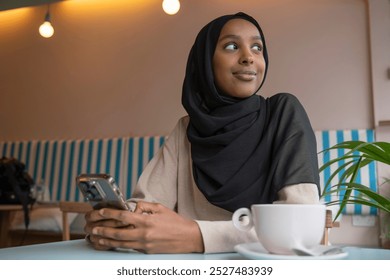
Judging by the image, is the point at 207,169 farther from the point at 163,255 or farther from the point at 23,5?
the point at 23,5

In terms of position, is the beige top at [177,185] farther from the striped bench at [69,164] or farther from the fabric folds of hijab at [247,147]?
the striped bench at [69,164]

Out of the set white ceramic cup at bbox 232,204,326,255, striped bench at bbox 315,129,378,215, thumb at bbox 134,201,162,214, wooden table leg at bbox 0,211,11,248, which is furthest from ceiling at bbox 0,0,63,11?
white ceramic cup at bbox 232,204,326,255

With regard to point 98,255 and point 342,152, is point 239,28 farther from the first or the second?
point 342,152

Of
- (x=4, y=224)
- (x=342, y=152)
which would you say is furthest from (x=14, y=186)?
(x=342, y=152)

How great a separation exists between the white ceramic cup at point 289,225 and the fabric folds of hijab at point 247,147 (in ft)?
0.64

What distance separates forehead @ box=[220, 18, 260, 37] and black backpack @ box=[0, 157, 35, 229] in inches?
81.8

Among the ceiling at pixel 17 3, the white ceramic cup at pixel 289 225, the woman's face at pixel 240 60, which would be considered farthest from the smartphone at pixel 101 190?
the ceiling at pixel 17 3

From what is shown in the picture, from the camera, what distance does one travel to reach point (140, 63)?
3479 millimetres

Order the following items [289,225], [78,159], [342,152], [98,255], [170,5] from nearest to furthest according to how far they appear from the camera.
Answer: [289,225] < [98,255] < [342,152] < [170,5] < [78,159]

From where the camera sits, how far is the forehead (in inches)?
30.0

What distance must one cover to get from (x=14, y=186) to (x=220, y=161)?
2138mm

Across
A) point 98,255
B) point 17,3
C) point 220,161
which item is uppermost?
point 17,3
